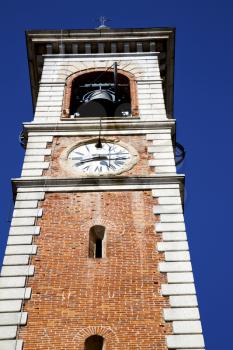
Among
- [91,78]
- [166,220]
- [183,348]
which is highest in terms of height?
[91,78]

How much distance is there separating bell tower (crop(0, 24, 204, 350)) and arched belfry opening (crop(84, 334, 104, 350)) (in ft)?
0.06

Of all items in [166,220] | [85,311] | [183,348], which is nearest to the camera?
[183,348]

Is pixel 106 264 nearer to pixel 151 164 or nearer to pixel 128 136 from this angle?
pixel 151 164

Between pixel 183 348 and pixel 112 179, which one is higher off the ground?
pixel 112 179

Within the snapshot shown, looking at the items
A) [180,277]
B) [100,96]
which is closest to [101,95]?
[100,96]

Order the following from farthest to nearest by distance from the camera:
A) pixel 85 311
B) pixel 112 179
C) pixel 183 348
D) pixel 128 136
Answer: pixel 128 136, pixel 112 179, pixel 85 311, pixel 183 348

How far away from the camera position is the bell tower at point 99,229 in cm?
1225

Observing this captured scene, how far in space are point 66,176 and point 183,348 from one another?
6289 mm

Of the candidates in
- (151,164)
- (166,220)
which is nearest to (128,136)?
(151,164)

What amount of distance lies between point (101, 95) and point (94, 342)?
36.6ft

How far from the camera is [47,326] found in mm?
12242

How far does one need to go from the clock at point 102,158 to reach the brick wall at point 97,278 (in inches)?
49.8

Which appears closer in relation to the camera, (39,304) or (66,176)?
(39,304)

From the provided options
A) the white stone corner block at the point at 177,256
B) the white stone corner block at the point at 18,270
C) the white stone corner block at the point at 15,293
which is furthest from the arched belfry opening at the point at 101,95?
the white stone corner block at the point at 15,293
